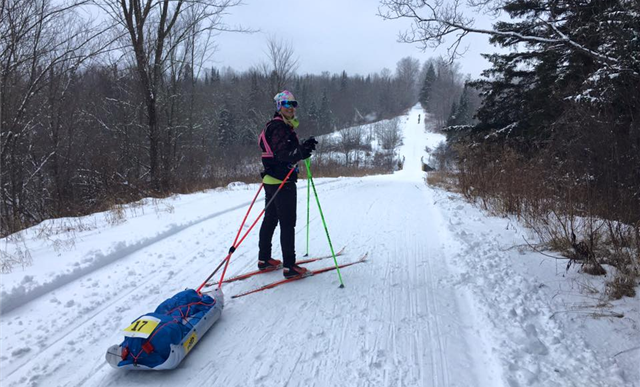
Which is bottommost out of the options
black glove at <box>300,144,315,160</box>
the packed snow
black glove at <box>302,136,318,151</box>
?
the packed snow

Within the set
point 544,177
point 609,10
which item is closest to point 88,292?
point 544,177

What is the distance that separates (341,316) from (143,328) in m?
1.80

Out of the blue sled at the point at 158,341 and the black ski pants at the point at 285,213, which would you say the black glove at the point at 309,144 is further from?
the blue sled at the point at 158,341

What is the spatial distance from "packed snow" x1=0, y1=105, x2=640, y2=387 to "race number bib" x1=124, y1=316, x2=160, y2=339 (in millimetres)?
358

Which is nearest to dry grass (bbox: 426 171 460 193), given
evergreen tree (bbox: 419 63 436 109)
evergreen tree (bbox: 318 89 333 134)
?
evergreen tree (bbox: 318 89 333 134)

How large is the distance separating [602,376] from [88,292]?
16.1 ft

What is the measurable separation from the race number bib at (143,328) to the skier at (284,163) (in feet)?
5.77

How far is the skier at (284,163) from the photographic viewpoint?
3.87 meters

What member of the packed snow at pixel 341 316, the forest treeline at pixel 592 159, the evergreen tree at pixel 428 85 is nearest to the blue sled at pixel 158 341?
the packed snow at pixel 341 316

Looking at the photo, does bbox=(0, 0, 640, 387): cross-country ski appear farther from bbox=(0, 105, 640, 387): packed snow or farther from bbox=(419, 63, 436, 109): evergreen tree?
bbox=(419, 63, 436, 109): evergreen tree

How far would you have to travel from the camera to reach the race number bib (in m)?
2.39

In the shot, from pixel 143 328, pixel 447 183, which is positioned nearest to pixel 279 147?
pixel 143 328

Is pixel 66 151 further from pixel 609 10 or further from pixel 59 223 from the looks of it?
pixel 609 10

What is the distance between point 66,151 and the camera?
1478 centimetres
